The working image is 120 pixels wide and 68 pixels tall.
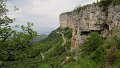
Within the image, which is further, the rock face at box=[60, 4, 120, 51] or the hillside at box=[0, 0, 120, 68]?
the rock face at box=[60, 4, 120, 51]

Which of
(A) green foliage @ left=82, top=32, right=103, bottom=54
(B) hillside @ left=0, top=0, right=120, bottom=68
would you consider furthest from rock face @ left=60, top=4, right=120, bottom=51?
(A) green foliage @ left=82, top=32, right=103, bottom=54

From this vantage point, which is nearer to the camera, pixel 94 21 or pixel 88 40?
pixel 88 40

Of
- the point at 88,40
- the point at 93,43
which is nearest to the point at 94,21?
the point at 88,40

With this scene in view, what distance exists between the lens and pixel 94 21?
37.1 meters

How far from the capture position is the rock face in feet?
107

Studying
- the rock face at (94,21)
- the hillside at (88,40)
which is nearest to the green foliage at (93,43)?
the hillside at (88,40)

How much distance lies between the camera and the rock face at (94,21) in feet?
107

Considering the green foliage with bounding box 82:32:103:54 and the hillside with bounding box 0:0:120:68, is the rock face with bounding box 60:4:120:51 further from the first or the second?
the green foliage with bounding box 82:32:103:54

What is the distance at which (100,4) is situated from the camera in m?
35.0

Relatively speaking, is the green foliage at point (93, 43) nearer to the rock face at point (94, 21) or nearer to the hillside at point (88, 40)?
the hillside at point (88, 40)

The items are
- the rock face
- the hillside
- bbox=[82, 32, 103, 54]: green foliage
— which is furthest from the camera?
the rock face

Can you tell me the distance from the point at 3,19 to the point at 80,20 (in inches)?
798

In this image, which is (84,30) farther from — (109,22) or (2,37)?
(2,37)

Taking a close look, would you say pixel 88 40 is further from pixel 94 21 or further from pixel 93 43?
pixel 94 21
